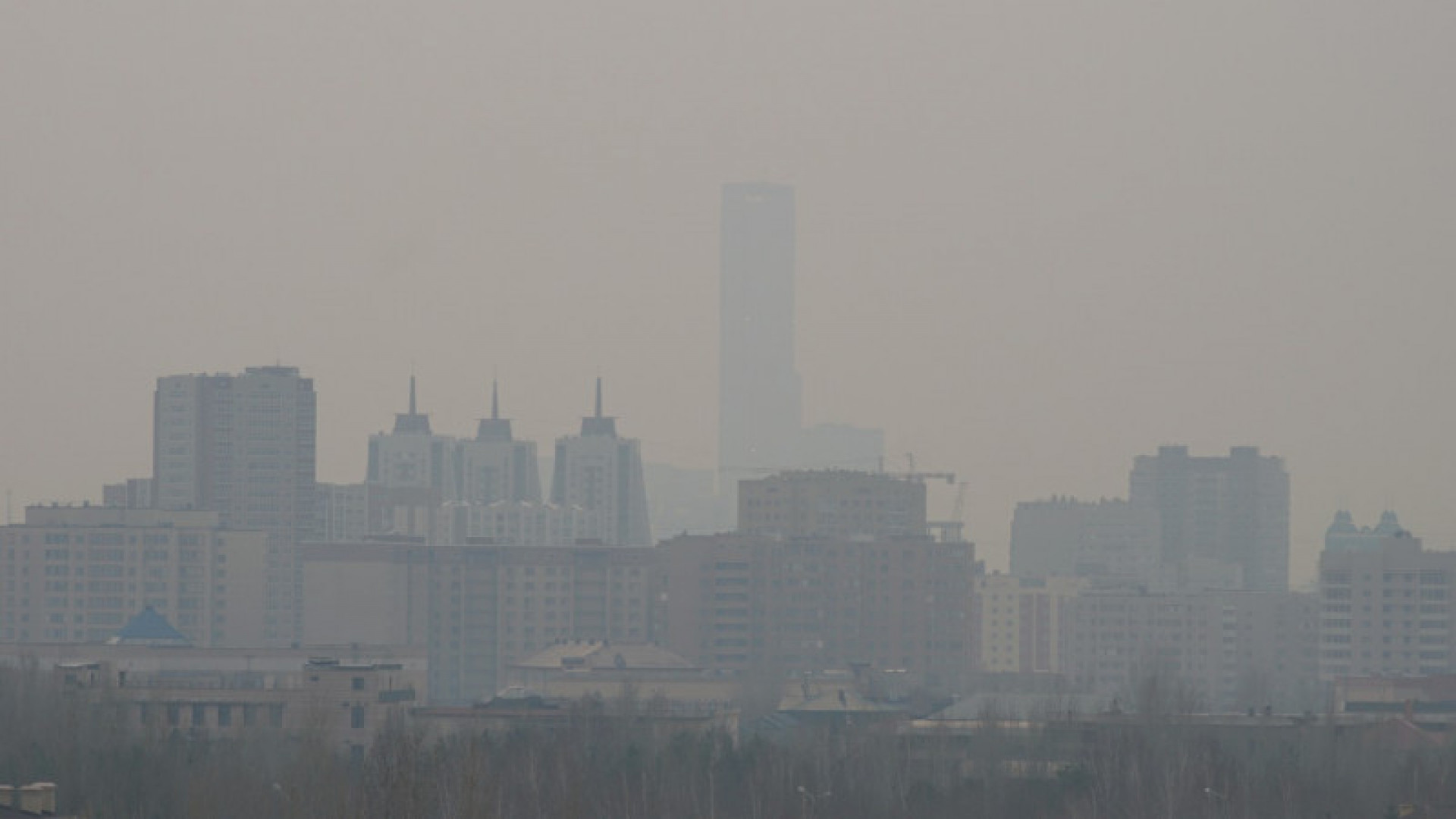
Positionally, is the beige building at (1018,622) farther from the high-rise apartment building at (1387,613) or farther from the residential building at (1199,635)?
the high-rise apartment building at (1387,613)

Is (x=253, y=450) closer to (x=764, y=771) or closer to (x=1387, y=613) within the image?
(x=1387, y=613)

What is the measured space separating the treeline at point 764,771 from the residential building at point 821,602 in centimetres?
6504

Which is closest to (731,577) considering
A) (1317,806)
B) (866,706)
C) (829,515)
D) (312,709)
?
(829,515)

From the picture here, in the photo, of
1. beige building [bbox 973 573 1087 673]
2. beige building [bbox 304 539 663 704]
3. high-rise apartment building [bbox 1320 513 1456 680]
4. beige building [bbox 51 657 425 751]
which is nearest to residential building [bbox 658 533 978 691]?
beige building [bbox 304 539 663 704]

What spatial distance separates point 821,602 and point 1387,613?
73.3ft

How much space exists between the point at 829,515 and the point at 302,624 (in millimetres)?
28638

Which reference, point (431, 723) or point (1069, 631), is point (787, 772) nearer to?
point (431, 723)

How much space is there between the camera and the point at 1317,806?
192 ft

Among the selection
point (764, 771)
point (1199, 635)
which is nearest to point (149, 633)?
point (764, 771)

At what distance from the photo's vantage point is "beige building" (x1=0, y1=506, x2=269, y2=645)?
5261 inches

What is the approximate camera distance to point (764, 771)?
208ft

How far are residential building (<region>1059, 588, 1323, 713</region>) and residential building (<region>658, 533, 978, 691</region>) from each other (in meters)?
5.98

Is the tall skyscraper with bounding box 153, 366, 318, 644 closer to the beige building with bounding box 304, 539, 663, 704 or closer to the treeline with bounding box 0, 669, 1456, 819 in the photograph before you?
the beige building with bounding box 304, 539, 663, 704

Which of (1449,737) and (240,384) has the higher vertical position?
(240,384)
